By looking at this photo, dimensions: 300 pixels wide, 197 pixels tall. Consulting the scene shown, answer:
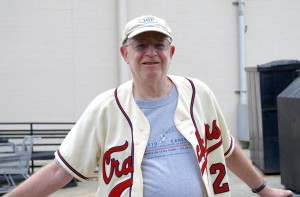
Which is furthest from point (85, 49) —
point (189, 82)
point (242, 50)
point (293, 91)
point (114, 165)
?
point (114, 165)

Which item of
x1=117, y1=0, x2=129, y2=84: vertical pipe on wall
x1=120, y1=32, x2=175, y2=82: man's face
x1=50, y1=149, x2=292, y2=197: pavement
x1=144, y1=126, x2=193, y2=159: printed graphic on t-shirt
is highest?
x1=117, y1=0, x2=129, y2=84: vertical pipe on wall

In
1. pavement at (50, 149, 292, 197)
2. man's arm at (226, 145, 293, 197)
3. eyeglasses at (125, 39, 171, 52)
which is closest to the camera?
eyeglasses at (125, 39, 171, 52)

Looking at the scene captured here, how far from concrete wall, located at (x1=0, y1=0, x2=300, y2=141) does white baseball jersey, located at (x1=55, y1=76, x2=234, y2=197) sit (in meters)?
7.70

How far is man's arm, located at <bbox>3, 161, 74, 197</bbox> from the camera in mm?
2506

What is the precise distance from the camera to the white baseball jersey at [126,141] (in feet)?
8.20

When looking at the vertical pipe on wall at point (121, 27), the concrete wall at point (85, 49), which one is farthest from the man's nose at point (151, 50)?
the vertical pipe on wall at point (121, 27)

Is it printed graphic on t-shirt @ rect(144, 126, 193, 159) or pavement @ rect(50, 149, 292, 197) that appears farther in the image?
pavement @ rect(50, 149, 292, 197)

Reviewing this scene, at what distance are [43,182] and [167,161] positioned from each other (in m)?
0.58

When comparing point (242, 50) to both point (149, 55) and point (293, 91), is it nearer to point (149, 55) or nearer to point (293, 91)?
point (293, 91)

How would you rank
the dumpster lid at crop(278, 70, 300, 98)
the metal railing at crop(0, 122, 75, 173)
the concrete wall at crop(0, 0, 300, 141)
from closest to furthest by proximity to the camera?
the dumpster lid at crop(278, 70, 300, 98), the metal railing at crop(0, 122, 75, 173), the concrete wall at crop(0, 0, 300, 141)

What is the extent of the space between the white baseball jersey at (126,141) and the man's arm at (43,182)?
0.04 metres

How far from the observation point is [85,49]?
1055cm

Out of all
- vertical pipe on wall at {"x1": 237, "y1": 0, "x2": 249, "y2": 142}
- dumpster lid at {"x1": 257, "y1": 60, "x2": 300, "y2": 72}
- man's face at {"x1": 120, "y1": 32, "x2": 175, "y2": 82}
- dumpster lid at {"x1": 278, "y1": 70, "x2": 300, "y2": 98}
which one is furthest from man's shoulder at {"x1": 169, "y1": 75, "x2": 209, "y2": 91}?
vertical pipe on wall at {"x1": 237, "y1": 0, "x2": 249, "y2": 142}

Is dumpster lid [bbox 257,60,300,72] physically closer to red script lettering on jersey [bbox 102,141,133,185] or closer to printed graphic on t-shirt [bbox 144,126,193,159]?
printed graphic on t-shirt [bbox 144,126,193,159]
